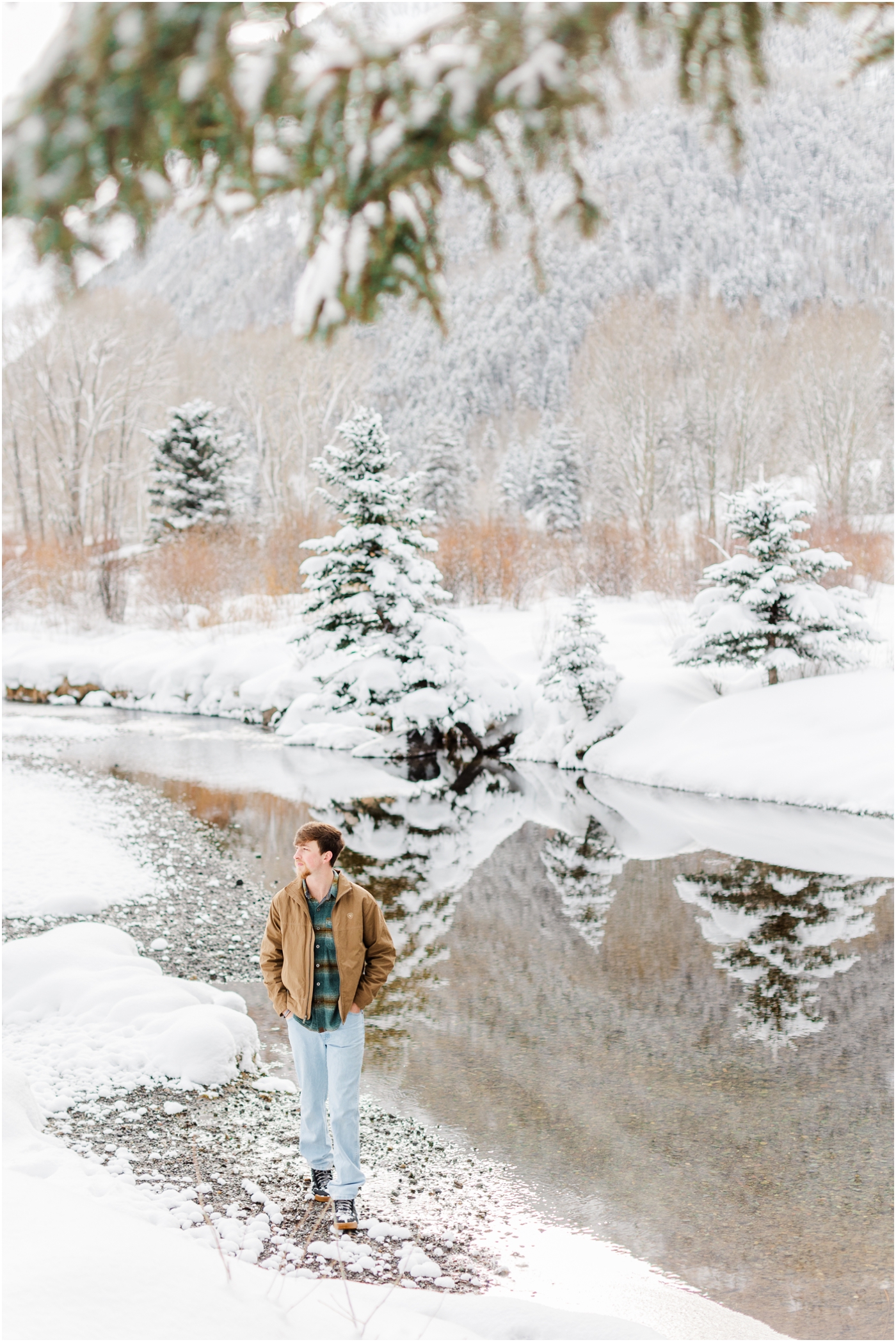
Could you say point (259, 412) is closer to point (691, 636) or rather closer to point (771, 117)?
point (691, 636)

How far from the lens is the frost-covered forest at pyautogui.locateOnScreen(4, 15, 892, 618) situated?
3486 mm

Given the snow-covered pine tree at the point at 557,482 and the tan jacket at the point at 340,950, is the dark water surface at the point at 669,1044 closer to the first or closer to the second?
the tan jacket at the point at 340,950

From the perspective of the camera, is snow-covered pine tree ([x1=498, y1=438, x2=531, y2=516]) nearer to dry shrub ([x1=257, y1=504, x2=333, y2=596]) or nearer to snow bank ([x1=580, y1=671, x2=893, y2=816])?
dry shrub ([x1=257, y1=504, x2=333, y2=596])

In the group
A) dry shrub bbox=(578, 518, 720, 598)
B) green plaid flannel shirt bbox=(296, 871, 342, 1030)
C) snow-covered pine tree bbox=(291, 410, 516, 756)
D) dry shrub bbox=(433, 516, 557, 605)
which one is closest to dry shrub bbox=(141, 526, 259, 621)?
dry shrub bbox=(433, 516, 557, 605)

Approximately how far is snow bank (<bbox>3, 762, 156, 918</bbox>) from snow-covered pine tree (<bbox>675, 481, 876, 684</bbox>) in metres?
8.53

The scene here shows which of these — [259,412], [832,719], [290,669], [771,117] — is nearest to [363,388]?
[259,412]

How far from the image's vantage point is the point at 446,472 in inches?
1215

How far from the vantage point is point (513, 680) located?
17328mm

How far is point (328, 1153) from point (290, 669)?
1577cm

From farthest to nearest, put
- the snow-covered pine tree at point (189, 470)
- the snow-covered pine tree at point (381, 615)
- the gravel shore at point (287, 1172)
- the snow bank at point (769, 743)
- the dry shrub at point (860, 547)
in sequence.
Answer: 1. the snow-covered pine tree at point (189, 470)
2. the dry shrub at point (860, 547)
3. the snow-covered pine tree at point (381, 615)
4. the snow bank at point (769, 743)
5. the gravel shore at point (287, 1172)

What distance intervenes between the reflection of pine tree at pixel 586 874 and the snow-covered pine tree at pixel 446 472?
62.3ft

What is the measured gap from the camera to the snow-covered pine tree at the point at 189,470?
27953 millimetres

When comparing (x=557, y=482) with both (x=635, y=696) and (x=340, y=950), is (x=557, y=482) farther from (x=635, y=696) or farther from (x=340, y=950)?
(x=340, y=950)

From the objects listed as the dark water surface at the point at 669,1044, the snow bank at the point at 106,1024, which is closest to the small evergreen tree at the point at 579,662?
the dark water surface at the point at 669,1044
